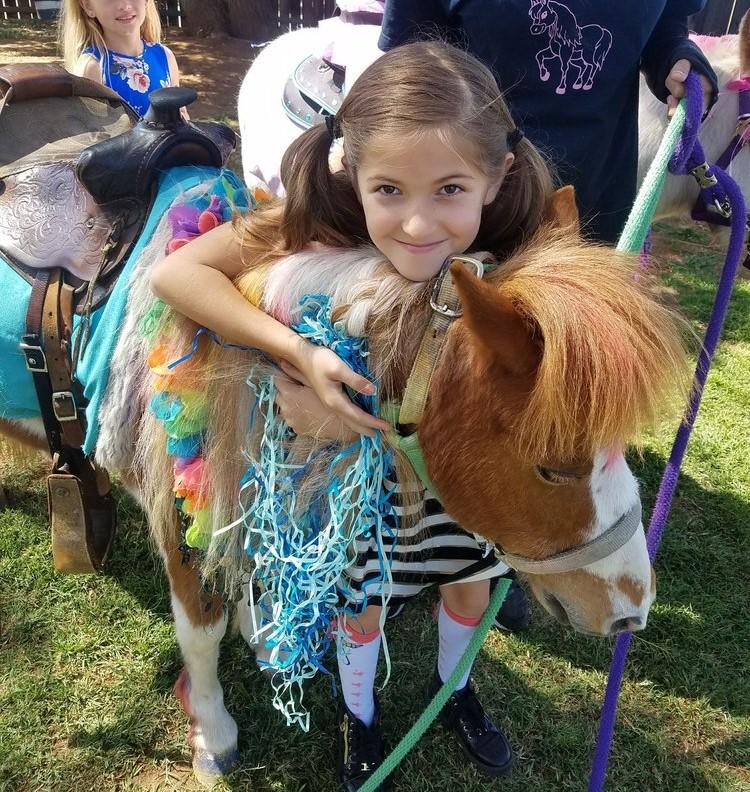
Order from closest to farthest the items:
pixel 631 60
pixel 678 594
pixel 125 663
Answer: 1. pixel 631 60
2. pixel 125 663
3. pixel 678 594

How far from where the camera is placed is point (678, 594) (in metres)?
2.62

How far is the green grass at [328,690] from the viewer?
198 centimetres

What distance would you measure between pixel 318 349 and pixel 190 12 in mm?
10476

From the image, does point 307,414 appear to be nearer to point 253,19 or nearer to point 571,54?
point 571,54

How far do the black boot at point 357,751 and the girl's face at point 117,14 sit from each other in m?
3.22

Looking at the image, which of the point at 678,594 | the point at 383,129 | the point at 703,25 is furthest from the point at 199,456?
the point at 703,25

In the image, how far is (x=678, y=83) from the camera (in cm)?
162

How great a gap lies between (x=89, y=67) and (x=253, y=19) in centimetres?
754

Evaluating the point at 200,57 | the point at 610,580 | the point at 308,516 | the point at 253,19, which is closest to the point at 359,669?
the point at 308,516

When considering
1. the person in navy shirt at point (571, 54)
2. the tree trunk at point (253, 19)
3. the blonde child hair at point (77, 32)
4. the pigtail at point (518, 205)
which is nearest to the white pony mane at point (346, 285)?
the pigtail at point (518, 205)

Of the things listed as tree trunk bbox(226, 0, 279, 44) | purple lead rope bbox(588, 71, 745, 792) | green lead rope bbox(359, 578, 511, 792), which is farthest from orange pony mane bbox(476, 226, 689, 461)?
tree trunk bbox(226, 0, 279, 44)

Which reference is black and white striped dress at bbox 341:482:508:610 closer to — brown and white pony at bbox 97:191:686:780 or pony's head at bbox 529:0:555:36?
brown and white pony at bbox 97:191:686:780

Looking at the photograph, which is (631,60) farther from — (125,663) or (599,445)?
(125,663)

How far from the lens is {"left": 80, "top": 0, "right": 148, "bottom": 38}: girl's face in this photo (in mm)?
3143
